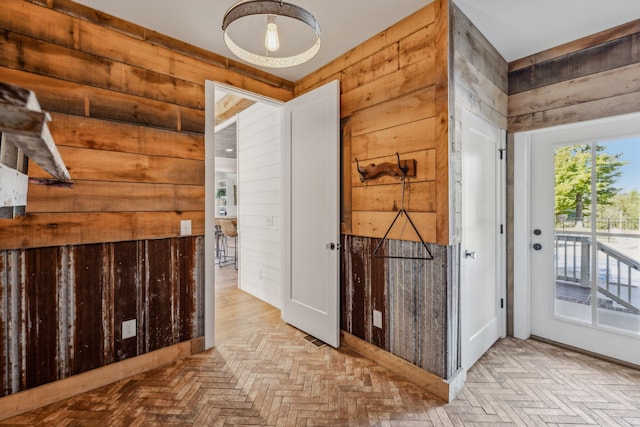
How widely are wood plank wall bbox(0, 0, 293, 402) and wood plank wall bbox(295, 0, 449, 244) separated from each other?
126 centimetres

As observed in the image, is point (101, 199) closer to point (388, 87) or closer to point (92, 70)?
point (92, 70)

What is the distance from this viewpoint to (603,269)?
97.1 inches

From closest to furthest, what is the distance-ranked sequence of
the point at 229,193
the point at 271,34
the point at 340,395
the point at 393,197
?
the point at 271,34 < the point at 340,395 < the point at 393,197 < the point at 229,193

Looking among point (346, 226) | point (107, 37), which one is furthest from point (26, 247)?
point (346, 226)

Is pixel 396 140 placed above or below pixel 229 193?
below

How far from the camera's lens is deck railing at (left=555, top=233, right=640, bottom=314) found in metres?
2.34

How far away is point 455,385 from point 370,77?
2.32 m

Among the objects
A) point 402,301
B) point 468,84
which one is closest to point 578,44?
point 468,84

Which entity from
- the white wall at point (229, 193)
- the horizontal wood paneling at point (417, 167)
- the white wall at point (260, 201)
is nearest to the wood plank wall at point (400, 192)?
the horizontal wood paneling at point (417, 167)

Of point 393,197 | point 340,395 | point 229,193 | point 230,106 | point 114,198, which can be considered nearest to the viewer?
point 340,395

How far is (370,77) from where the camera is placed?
2410 mm

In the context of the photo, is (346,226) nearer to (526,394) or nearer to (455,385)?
(455,385)

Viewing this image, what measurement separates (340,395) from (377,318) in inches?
25.1

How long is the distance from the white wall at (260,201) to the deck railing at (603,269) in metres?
2.81
